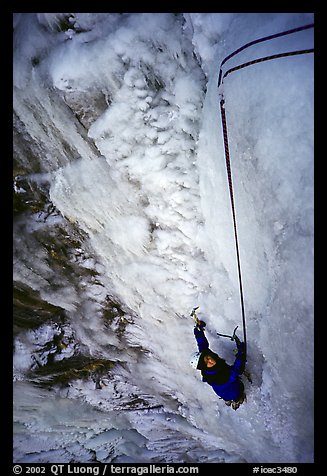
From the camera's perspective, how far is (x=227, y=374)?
1907 mm

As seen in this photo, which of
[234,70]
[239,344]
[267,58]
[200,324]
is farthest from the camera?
[200,324]

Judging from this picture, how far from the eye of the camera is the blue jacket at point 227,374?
1864mm

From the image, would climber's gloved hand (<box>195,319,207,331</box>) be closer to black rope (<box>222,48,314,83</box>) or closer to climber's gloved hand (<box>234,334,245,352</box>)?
climber's gloved hand (<box>234,334,245,352</box>)

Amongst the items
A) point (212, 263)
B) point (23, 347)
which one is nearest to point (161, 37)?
point (212, 263)

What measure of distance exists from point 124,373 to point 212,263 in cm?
150

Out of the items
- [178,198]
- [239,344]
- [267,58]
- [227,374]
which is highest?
[267,58]

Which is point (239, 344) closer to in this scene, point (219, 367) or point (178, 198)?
point (219, 367)

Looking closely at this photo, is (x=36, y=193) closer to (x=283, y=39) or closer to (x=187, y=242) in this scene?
(x=187, y=242)

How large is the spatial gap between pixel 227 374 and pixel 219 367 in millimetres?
69

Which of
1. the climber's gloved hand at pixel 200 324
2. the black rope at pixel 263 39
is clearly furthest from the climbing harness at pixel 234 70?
the climber's gloved hand at pixel 200 324

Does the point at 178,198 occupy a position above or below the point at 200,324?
above

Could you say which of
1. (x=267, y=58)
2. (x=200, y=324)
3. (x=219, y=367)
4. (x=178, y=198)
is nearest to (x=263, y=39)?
(x=267, y=58)

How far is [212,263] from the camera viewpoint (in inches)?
77.9

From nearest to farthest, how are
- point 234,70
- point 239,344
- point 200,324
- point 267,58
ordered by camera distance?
point 267,58 → point 234,70 → point 239,344 → point 200,324
